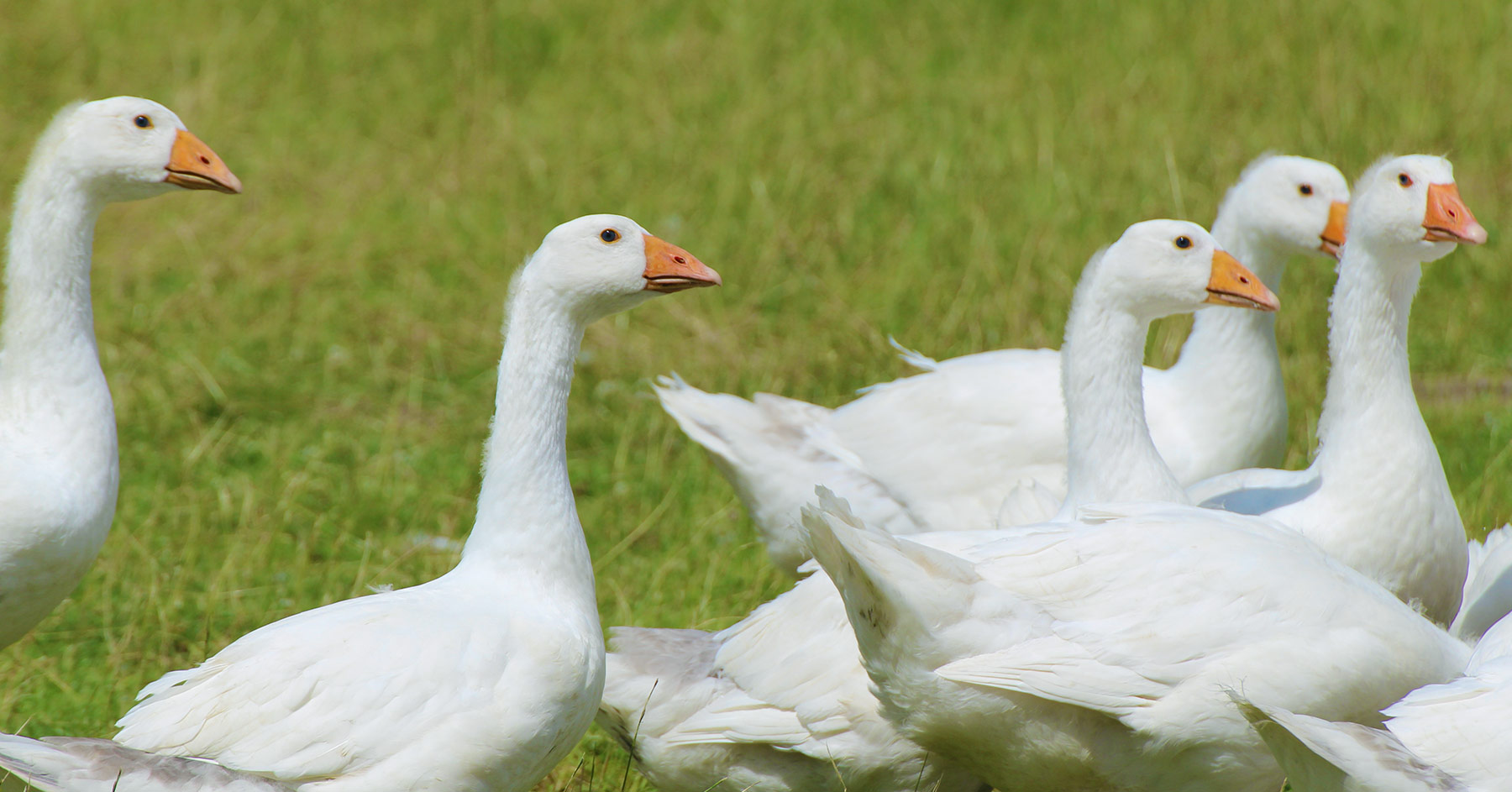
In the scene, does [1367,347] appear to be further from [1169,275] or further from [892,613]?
[892,613]

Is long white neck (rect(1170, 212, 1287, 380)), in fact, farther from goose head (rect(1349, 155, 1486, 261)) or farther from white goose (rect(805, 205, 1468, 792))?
white goose (rect(805, 205, 1468, 792))

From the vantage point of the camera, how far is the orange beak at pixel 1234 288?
495 cm

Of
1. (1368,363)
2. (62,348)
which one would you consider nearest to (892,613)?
(1368,363)

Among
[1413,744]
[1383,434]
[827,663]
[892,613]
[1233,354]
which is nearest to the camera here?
[1413,744]

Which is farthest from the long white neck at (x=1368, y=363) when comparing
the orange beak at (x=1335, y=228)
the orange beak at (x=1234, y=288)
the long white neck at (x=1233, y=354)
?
the orange beak at (x=1335, y=228)

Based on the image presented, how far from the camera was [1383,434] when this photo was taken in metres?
4.78

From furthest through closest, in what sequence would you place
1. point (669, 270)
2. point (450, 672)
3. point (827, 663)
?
point (827, 663)
point (669, 270)
point (450, 672)

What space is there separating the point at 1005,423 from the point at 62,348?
3351 mm

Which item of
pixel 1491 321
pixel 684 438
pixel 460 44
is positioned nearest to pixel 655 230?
pixel 684 438

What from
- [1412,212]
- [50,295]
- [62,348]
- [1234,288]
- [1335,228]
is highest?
[1412,212]

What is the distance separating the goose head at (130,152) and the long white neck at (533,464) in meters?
1.28

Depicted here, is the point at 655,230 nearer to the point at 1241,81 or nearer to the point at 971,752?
the point at 1241,81

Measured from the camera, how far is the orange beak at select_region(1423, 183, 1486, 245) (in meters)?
4.84

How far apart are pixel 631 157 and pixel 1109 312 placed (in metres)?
6.24
